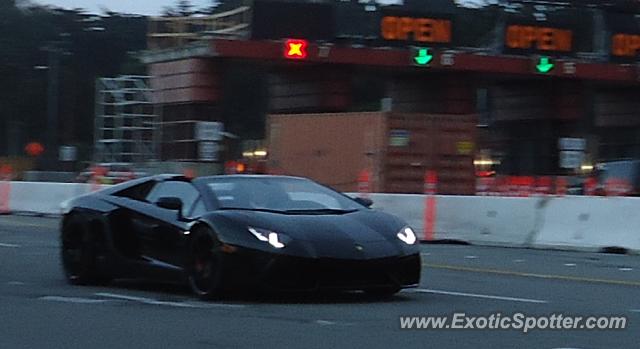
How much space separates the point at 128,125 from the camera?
1901 inches

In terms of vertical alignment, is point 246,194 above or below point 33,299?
above

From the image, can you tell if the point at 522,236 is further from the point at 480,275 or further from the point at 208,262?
the point at 208,262

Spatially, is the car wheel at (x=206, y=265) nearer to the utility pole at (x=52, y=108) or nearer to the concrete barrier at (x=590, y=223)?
the concrete barrier at (x=590, y=223)

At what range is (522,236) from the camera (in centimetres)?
2253

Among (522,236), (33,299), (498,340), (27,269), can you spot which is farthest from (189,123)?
(498,340)

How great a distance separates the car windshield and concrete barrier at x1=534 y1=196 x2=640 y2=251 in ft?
29.5

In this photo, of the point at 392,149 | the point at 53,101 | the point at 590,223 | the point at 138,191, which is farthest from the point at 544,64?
the point at 53,101

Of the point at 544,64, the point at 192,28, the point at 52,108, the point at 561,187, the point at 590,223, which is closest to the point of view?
the point at 590,223

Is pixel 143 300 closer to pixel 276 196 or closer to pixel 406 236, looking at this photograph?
pixel 276 196

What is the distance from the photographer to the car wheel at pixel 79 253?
1396 centimetres

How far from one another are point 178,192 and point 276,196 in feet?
3.42

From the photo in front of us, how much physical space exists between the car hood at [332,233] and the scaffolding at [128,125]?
34.6m

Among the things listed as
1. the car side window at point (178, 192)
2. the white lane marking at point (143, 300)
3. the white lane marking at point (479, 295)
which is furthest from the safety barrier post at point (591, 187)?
the white lane marking at point (143, 300)

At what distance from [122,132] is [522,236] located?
27.2m
